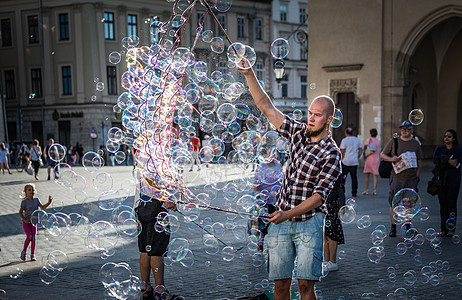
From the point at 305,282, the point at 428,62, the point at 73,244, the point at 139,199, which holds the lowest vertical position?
the point at 73,244

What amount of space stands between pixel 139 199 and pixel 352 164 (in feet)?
27.7

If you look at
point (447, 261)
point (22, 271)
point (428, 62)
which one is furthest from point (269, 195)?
point (428, 62)

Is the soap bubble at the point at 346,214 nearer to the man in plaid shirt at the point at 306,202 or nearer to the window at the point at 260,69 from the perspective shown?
the man in plaid shirt at the point at 306,202

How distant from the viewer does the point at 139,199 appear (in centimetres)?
496

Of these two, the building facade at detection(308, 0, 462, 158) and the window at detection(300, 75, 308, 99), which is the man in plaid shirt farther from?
the window at detection(300, 75, 308, 99)

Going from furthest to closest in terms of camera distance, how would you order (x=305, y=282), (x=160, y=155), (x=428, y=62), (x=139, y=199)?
1. (x=428, y=62)
2. (x=139, y=199)
3. (x=160, y=155)
4. (x=305, y=282)

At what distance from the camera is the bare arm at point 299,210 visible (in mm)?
3446

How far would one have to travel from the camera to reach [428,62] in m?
22.9

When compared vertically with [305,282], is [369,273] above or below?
below

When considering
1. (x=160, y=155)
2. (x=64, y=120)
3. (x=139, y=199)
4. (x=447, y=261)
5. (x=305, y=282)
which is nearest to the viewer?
(x=305, y=282)

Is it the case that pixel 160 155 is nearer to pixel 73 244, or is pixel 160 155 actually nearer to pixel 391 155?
pixel 73 244

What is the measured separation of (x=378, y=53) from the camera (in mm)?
20094

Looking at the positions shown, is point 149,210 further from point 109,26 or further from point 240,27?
point 240,27

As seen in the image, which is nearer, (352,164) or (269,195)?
(269,195)
